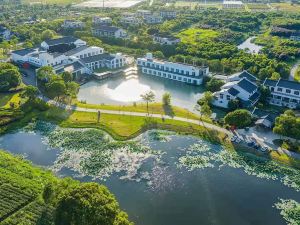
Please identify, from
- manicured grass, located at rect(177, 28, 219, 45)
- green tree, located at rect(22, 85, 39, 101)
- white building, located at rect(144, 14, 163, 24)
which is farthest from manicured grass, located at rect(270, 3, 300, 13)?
green tree, located at rect(22, 85, 39, 101)

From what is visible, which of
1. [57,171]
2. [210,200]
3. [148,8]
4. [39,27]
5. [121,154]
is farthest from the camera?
[148,8]

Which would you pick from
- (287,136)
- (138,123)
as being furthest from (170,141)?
(287,136)

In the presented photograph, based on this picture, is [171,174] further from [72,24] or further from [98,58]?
[72,24]

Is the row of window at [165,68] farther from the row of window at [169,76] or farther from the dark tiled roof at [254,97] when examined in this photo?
the dark tiled roof at [254,97]

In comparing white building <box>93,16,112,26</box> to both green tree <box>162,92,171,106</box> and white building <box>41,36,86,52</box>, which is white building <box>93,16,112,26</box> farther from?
green tree <box>162,92,171,106</box>

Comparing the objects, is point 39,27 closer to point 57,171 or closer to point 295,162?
point 57,171

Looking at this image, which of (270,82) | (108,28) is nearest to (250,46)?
(270,82)

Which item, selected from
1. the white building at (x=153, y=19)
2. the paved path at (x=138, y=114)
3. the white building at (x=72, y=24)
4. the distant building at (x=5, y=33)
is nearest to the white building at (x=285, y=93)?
the paved path at (x=138, y=114)
